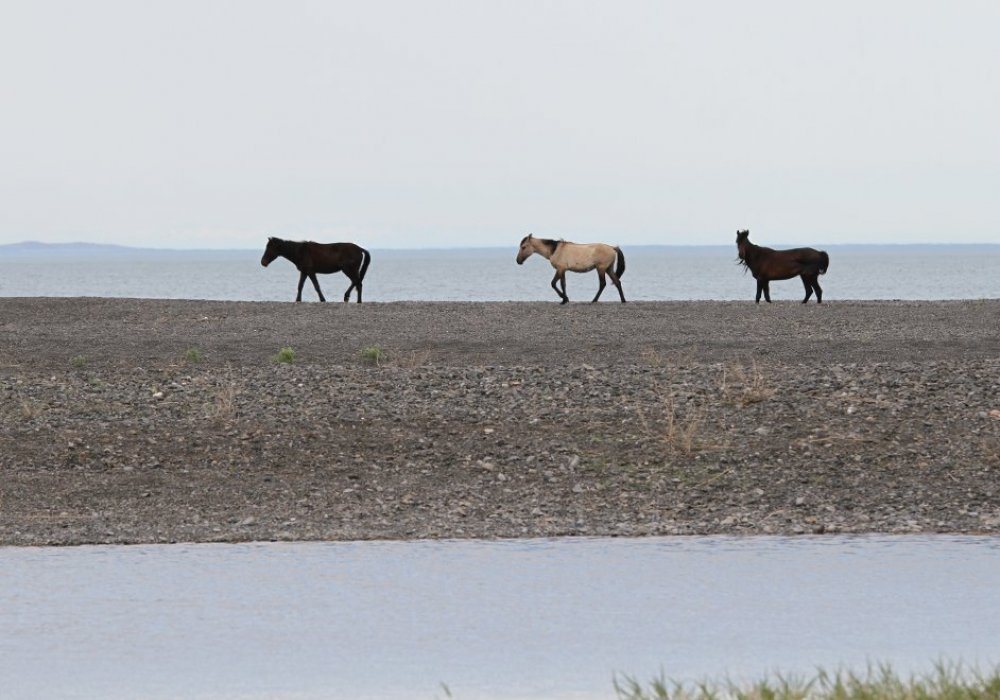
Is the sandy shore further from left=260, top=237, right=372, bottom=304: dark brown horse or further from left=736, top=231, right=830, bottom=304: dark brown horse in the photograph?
left=260, top=237, right=372, bottom=304: dark brown horse

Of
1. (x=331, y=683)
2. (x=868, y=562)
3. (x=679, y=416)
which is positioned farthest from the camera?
(x=679, y=416)

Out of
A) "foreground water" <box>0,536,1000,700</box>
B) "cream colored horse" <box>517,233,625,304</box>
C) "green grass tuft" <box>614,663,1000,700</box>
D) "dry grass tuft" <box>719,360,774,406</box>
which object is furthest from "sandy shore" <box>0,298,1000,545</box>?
"cream colored horse" <box>517,233,625,304</box>

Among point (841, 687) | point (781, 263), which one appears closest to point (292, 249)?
point (781, 263)

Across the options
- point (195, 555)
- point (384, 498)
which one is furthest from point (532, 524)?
point (195, 555)

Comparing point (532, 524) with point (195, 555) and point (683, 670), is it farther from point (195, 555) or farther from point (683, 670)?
point (683, 670)

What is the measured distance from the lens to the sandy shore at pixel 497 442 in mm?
12055

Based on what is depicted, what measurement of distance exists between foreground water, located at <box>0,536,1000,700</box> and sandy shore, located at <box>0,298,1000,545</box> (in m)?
0.86

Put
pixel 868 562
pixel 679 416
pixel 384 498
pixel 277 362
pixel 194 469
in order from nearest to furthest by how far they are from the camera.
→ pixel 868 562
pixel 384 498
pixel 194 469
pixel 679 416
pixel 277 362

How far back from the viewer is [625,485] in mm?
13109

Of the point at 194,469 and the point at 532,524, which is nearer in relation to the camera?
the point at 532,524

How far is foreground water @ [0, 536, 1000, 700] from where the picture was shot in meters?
7.33

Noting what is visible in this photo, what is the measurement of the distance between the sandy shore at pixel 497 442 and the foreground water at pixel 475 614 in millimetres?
863

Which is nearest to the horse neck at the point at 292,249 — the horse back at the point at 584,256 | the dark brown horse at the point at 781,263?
the horse back at the point at 584,256

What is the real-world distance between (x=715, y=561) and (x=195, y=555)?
3.57 meters
